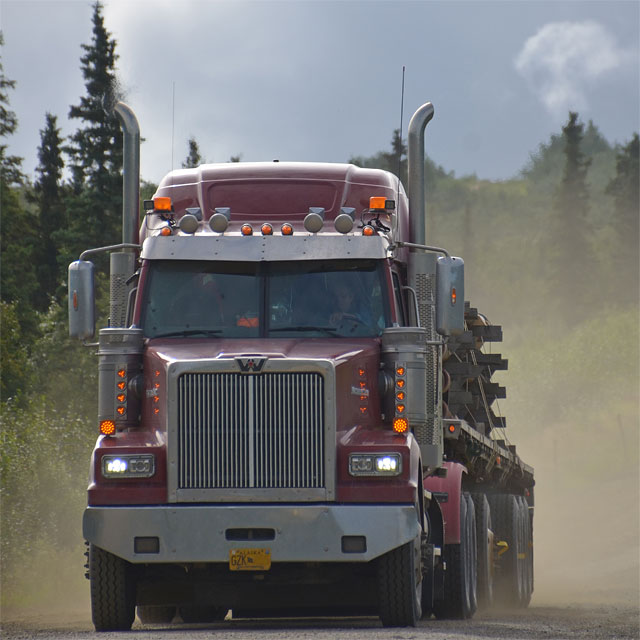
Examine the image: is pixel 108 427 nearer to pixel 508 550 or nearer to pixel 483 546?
pixel 483 546

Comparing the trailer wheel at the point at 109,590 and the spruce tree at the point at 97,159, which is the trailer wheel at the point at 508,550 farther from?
the spruce tree at the point at 97,159

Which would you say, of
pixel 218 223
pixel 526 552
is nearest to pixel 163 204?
pixel 218 223

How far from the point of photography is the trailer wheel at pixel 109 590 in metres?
11.9

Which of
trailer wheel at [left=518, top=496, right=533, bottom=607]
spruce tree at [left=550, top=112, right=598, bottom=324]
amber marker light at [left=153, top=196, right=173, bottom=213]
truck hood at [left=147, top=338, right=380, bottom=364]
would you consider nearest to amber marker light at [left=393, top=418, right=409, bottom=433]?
truck hood at [left=147, top=338, right=380, bottom=364]

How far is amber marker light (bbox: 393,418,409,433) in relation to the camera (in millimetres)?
11797

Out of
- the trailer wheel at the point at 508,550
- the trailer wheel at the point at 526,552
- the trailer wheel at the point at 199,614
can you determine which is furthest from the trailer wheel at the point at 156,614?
the trailer wheel at the point at 526,552

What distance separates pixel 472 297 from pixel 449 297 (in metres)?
144

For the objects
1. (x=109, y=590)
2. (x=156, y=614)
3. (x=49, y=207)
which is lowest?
(x=156, y=614)

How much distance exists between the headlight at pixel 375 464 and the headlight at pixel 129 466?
A: 1.55m

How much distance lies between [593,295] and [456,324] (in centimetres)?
11288

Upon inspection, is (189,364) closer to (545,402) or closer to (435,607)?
(435,607)

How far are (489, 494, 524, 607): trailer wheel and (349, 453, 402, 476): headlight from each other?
9.80 metres

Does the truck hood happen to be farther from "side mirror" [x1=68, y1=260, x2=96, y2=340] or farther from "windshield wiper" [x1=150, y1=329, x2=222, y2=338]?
"side mirror" [x1=68, y1=260, x2=96, y2=340]

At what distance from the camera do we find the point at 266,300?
1225cm
